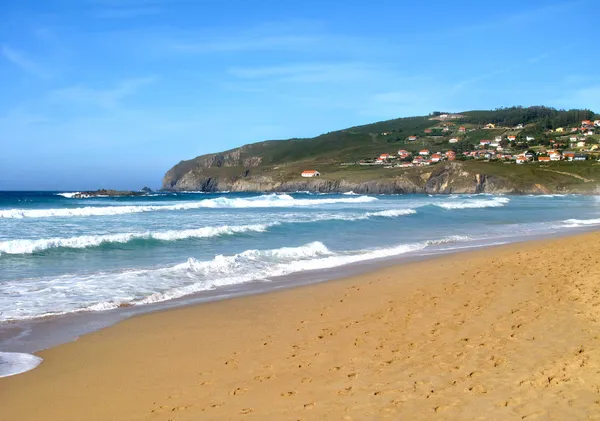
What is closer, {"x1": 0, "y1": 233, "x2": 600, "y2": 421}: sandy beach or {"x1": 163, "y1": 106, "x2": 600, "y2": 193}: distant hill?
{"x1": 0, "y1": 233, "x2": 600, "y2": 421}: sandy beach

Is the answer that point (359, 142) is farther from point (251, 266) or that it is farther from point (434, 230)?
point (251, 266)

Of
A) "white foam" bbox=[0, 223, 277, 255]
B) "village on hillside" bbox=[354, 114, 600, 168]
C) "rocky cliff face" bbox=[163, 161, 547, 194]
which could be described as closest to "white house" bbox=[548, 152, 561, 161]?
"village on hillside" bbox=[354, 114, 600, 168]

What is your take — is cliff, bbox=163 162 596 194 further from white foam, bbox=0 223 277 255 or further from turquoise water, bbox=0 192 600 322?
white foam, bbox=0 223 277 255

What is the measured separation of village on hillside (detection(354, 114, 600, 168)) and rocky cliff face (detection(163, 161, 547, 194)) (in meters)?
→ 15.8

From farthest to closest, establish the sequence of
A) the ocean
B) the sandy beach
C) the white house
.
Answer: the white house
the ocean
the sandy beach

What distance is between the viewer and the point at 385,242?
18.7m

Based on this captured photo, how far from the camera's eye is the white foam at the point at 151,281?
892 cm

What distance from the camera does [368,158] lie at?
141 m

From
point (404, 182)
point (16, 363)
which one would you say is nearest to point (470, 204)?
point (16, 363)

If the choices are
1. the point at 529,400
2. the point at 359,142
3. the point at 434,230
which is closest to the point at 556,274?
the point at 529,400

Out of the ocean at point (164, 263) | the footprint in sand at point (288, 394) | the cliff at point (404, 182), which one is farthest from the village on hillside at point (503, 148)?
the footprint in sand at point (288, 394)

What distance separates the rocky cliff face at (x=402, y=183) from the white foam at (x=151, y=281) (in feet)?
267

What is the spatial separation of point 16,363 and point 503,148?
14051cm

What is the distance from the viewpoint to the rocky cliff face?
→ 93.5m
